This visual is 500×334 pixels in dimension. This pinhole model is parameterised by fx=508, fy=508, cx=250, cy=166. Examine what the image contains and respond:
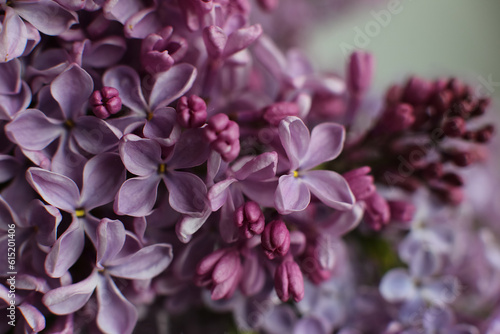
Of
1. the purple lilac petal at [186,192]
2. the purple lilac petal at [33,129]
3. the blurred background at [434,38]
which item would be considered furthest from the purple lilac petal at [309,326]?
the blurred background at [434,38]

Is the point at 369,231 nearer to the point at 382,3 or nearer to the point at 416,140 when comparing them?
the point at 416,140

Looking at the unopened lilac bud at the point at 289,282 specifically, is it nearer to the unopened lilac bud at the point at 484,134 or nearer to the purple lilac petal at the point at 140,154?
the purple lilac petal at the point at 140,154

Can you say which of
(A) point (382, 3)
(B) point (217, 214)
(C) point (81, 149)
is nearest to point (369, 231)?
(B) point (217, 214)

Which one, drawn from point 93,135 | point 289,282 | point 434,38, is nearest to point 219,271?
point 289,282

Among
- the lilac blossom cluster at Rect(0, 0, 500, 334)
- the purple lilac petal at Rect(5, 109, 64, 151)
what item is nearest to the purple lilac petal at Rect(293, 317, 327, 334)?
the lilac blossom cluster at Rect(0, 0, 500, 334)

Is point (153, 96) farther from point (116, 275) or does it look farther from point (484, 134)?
point (484, 134)
